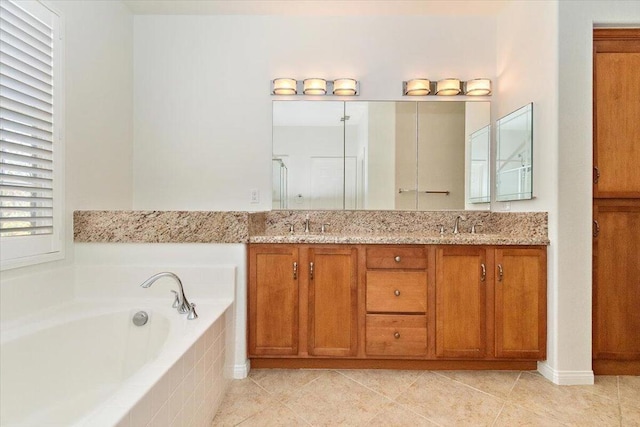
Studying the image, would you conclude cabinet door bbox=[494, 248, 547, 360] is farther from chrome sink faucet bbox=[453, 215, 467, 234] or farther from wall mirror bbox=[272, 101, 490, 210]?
wall mirror bbox=[272, 101, 490, 210]

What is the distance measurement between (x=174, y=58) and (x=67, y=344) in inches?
86.3

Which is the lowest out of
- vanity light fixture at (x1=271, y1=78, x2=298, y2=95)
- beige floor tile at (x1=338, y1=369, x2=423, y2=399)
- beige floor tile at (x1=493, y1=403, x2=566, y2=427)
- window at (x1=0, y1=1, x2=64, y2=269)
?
beige floor tile at (x1=493, y1=403, x2=566, y2=427)

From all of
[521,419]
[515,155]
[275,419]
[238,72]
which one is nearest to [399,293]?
[521,419]

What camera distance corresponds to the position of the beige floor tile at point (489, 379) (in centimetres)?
198

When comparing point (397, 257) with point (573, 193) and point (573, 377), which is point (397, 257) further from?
point (573, 377)

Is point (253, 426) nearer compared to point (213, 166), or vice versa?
point (253, 426)

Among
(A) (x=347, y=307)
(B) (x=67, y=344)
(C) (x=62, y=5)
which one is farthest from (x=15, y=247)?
(A) (x=347, y=307)

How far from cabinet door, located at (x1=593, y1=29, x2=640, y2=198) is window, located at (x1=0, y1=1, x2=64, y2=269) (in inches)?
125

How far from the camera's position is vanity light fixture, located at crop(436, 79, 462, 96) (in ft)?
8.84

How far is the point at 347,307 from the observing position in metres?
2.17

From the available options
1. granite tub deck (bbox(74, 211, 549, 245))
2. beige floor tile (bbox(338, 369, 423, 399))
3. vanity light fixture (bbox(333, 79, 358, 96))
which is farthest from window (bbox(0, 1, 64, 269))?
beige floor tile (bbox(338, 369, 423, 399))

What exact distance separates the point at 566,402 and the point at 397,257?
1187 millimetres

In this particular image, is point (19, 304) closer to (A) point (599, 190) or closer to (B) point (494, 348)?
(B) point (494, 348)

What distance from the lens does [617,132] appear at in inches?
83.4
